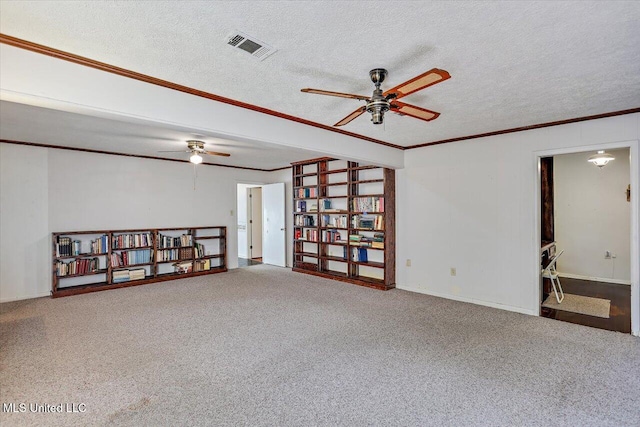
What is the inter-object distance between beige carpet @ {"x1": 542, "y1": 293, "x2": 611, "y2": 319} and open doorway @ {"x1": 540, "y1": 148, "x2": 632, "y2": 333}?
0.01 meters

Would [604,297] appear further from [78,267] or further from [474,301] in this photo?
[78,267]

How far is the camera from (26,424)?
2.02 meters

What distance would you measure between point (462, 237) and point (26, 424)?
4969 millimetres

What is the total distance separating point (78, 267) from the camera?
5.29 meters

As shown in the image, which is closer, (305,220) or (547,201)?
(547,201)

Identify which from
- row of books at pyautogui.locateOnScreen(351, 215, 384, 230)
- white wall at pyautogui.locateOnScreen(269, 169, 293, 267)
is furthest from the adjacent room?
white wall at pyautogui.locateOnScreen(269, 169, 293, 267)

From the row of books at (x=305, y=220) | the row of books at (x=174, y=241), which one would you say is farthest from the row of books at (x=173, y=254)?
the row of books at (x=305, y=220)

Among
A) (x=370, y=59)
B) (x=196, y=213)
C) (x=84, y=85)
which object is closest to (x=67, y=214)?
(x=196, y=213)

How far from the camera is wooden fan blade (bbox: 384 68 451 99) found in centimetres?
184

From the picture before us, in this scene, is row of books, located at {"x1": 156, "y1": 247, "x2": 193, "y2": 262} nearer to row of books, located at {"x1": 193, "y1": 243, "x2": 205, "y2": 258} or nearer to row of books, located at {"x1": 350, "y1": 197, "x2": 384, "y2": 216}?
row of books, located at {"x1": 193, "y1": 243, "x2": 205, "y2": 258}

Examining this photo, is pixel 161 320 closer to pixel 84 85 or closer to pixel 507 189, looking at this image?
pixel 84 85

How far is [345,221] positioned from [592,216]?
15.2 feet

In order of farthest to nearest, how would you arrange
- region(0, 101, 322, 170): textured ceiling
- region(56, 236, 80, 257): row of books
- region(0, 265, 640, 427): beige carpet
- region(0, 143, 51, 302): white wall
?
region(56, 236, 80, 257): row of books
region(0, 143, 51, 302): white wall
region(0, 101, 322, 170): textured ceiling
region(0, 265, 640, 427): beige carpet

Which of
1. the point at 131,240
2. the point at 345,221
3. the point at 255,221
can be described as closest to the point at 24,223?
the point at 131,240
